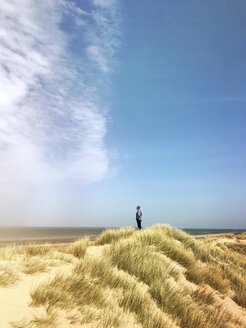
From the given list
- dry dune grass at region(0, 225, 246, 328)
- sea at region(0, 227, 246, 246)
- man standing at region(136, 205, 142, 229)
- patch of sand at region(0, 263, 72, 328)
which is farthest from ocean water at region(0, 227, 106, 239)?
patch of sand at region(0, 263, 72, 328)

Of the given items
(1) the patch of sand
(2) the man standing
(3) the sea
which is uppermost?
(2) the man standing

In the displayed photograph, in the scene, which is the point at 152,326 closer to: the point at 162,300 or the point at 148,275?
the point at 162,300

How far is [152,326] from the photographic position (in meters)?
4.20

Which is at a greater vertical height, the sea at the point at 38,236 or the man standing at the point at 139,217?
the man standing at the point at 139,217

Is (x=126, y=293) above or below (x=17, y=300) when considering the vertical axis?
below

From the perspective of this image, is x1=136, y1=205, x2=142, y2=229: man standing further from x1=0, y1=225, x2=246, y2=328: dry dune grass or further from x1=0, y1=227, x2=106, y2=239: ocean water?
x1=0, y1=227, x2=106, y2=239: ocean water

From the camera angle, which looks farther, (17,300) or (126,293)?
(126,293)

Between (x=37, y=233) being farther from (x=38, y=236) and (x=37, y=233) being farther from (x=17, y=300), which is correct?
(x=17, y=300)

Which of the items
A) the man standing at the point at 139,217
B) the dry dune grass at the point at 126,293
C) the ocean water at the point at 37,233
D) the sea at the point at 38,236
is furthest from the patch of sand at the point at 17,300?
the ocean water at the point at 37,233

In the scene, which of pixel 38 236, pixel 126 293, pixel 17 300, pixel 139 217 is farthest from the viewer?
pixel 38 236

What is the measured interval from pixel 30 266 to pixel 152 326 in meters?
2.62

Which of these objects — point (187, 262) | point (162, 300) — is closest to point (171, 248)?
point (187, 262)

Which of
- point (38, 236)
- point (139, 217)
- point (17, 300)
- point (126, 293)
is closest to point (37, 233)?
point (38, 236)

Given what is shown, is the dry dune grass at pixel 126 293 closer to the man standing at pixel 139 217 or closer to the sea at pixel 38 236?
the man standing at pixel 139 217
